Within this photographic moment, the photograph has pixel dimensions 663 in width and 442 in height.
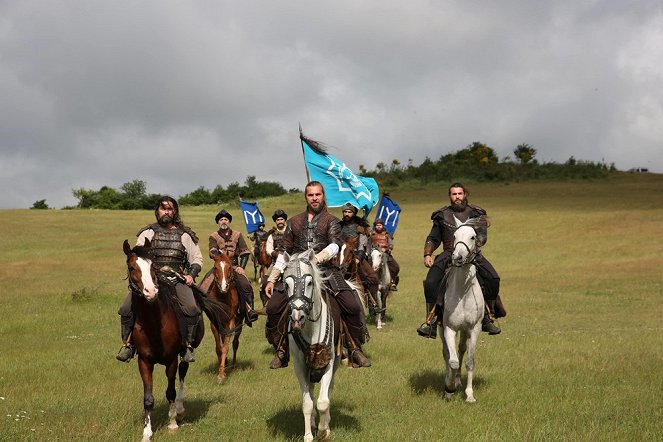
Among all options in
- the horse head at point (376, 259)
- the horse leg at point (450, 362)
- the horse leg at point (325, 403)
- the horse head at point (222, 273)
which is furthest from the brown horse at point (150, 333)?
the horse head at point (376, 259)

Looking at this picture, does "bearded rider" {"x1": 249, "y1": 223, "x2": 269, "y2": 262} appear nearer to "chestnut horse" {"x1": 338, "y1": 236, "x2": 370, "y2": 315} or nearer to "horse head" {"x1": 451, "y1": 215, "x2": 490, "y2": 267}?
"chestnut horse" {"x1": 338, "y1": 236, "x2": 370, "y2": 315}

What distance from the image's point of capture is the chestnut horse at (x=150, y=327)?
7.67m

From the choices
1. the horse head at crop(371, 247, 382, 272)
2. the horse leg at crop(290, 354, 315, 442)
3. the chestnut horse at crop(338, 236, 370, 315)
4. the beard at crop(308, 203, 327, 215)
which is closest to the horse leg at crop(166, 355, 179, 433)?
the horse leg at crop(290, 354, 315, 442)

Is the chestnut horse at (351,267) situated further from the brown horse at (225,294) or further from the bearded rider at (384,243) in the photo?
the brown horse at (225,294)

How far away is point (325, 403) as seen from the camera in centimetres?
782

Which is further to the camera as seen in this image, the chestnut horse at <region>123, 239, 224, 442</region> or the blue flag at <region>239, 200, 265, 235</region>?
the blue flag at <region>239, 200, 265, 235</region>

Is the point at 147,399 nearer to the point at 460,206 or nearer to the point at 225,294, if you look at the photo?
the point at 225,294

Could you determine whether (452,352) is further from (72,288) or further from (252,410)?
(72,288)

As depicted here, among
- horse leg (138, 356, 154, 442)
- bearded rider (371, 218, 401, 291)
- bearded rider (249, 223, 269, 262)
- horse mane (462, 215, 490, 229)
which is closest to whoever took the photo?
horse leg (138, 356, 154, 442)

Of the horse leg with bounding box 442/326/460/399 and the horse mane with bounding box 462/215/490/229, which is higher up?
the horse mane with bounding box 462/215/490/229

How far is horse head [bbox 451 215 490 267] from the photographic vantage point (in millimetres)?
9330

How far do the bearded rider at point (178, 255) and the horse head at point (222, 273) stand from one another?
107 inches

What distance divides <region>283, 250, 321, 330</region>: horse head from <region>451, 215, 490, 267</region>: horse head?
2.66 meters

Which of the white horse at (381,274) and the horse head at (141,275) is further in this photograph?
the white horse at (381,274)
